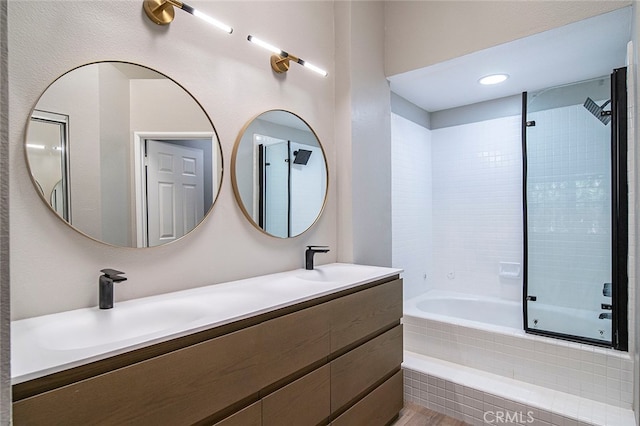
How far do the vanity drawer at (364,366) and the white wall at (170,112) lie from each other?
25.7 inches

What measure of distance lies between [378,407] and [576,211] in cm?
217

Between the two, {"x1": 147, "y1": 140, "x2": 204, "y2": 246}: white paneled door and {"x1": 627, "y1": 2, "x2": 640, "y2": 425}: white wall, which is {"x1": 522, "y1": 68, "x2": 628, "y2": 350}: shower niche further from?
{"x1": 147, "y1": 140, "x2": 204, "y2": 246}: white paneled door

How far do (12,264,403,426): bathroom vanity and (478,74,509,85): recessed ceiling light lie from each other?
1.89 metres

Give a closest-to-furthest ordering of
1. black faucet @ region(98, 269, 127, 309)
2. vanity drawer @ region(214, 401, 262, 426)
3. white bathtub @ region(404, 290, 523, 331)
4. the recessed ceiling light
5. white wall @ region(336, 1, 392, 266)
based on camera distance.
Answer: vanity drawer @ region(214, 401, 262, 426), black faucet @ region(98, 269, 127, 309), white wall @ region(336, 1, 392, 266), the recessed ceiling light, white bathtub @ region(404, 290, 523, 331)

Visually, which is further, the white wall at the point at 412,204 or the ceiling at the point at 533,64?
the white wall at the point at 412,204

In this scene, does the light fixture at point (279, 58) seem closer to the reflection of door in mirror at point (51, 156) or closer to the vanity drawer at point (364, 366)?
the reflection of door in mirror at point (51, 156)

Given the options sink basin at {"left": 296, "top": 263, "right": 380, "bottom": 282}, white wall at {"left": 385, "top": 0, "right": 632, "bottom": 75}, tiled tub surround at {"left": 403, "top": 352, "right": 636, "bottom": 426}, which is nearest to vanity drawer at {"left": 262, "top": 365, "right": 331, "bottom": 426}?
sink basin at {"left": 296, "top": 263, "right": 380, "bottom": 282}

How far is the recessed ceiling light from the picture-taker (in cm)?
267

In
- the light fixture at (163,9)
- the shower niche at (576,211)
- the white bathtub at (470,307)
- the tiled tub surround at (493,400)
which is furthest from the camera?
the white bathtub at (470,307)

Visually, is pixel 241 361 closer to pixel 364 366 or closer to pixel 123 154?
pixel 364 366

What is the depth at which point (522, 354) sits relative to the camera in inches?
88.3

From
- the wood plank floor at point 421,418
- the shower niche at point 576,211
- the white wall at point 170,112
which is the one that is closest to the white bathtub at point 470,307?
the shower niche at point 576,211

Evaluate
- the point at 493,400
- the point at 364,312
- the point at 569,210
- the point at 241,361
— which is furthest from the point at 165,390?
the point at 569,210

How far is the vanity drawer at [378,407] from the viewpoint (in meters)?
1.61
